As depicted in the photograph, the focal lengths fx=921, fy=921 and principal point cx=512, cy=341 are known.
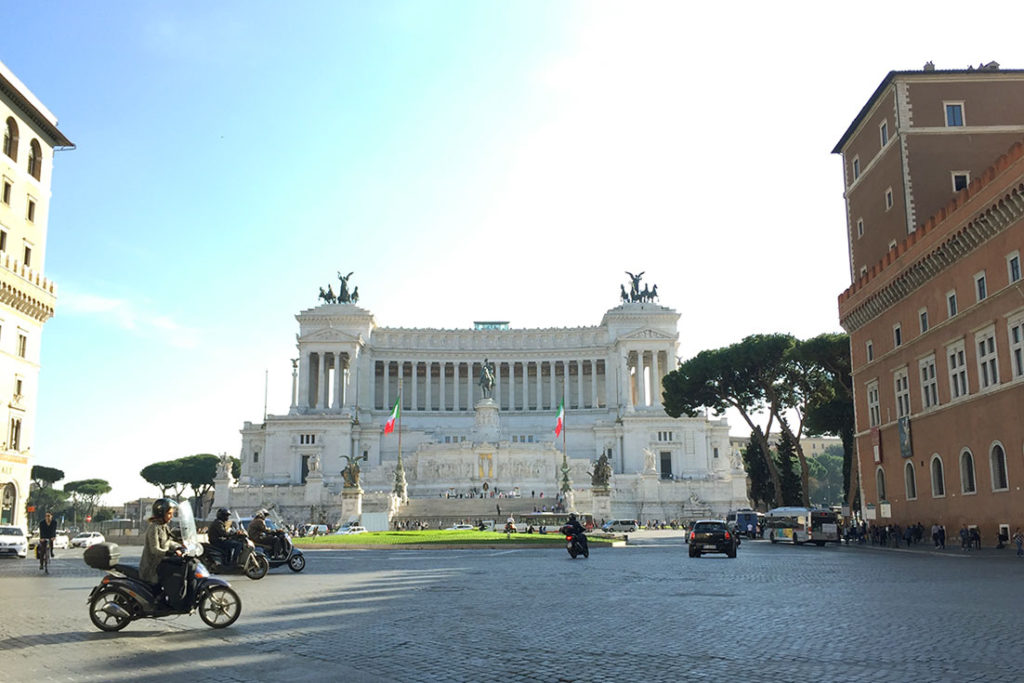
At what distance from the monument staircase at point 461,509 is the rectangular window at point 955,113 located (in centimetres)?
3770

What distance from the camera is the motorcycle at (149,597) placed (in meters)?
12.9

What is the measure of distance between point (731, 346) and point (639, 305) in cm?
4240

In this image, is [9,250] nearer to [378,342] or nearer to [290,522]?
[290,522]

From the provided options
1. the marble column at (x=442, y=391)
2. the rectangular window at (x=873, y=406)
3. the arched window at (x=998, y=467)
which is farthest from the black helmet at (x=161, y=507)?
the marble column at (x=442, y=391)

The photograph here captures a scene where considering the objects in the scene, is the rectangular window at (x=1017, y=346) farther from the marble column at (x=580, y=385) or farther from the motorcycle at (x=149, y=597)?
the marble column at (x=580, y=385)

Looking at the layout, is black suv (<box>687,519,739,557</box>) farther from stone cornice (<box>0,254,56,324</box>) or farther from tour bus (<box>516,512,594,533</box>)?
stone cornice (<box>0,254,56,324</box>)

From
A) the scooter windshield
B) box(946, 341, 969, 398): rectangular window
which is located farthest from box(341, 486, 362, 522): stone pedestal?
the scooter windshield

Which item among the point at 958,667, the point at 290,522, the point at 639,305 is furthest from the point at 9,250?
the point at 639,305

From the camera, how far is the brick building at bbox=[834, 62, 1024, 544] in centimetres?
3506

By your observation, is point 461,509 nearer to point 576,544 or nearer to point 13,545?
point 13,545

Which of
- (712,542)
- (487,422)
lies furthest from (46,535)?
(487,422)

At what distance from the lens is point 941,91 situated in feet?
151

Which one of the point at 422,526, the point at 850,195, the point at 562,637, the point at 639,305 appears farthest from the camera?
the point at 639,305

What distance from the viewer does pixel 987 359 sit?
36.6 metres
